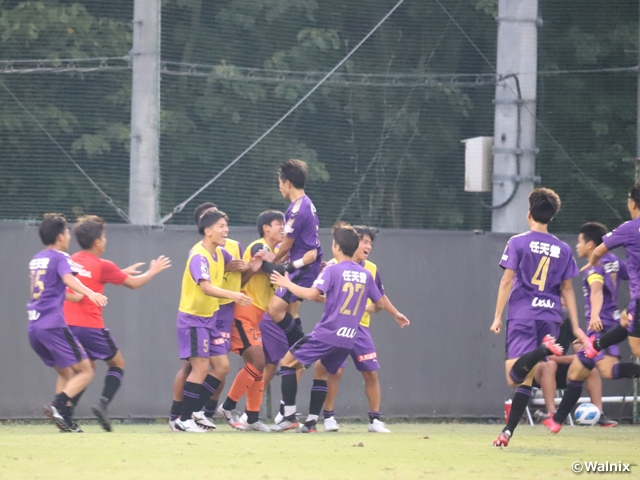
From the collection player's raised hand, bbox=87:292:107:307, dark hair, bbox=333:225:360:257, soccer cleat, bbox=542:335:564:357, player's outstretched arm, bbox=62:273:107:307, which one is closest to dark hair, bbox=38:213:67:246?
player's outstretched arm, bbox=62:273:107:307

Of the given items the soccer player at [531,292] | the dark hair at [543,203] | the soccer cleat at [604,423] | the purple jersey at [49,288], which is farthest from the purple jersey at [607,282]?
the purple jersey at [49,288]

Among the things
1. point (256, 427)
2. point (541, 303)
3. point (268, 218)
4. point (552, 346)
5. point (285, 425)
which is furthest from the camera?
point (268, 218)

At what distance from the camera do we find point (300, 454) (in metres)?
7.93

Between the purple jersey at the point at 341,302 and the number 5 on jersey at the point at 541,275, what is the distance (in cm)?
163

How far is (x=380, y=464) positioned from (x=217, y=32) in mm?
7826

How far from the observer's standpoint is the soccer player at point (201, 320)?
9797mm

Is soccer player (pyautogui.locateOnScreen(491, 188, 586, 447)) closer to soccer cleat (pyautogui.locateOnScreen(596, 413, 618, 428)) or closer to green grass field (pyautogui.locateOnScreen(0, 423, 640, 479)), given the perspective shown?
green grass field (pyautogui.locateOnScreen(0, 423, 640, 479))

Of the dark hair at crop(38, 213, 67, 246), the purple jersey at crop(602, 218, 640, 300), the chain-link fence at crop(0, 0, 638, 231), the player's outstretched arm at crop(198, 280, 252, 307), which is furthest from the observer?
the chain-link fence at crop(0, 0, 638, 231)

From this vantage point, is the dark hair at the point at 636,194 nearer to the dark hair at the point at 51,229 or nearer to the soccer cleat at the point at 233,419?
the soccer cleat at the point at 233,419

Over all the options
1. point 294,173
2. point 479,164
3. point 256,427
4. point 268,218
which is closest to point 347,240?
point 294,173

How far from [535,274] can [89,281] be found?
4044mm

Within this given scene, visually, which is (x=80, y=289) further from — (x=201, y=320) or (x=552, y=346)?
(x=552, y=346)

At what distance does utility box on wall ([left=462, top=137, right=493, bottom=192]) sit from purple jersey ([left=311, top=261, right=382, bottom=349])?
450 centimetres

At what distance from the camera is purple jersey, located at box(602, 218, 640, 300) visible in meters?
9.27
